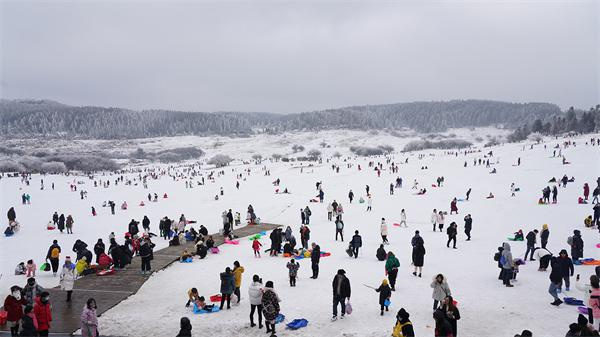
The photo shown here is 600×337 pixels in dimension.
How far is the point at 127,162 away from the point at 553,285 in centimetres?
13175

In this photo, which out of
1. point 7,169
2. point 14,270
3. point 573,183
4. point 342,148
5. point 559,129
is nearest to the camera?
point 14,270

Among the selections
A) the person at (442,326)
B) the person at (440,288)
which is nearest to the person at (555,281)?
the person at (440,288)

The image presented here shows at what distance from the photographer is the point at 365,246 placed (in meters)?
18.7

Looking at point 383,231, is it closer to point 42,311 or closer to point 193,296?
point 193,296

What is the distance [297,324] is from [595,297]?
20.9ft

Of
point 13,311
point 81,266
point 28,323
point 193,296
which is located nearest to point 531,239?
point 193,296

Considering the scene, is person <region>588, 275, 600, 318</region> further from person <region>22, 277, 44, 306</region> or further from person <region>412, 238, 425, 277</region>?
person <region>22, 277, 44, 306</region>

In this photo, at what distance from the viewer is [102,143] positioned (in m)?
177

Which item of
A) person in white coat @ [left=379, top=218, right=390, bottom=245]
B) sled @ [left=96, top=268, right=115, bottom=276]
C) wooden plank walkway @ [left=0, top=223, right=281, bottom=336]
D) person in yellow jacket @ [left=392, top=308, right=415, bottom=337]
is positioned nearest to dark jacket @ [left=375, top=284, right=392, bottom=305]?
person in yellow jacket @ [left=392, top=308, right=415, bottom=337]

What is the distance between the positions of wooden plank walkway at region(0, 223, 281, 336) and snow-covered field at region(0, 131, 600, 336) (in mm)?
514

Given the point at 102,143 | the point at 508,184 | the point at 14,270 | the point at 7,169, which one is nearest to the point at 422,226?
the point at 508,184

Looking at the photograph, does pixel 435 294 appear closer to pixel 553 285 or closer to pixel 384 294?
pixel 384 294

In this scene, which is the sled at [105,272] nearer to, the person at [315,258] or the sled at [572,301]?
the person at [315,258]

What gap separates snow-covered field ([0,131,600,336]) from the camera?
33.0 feet
